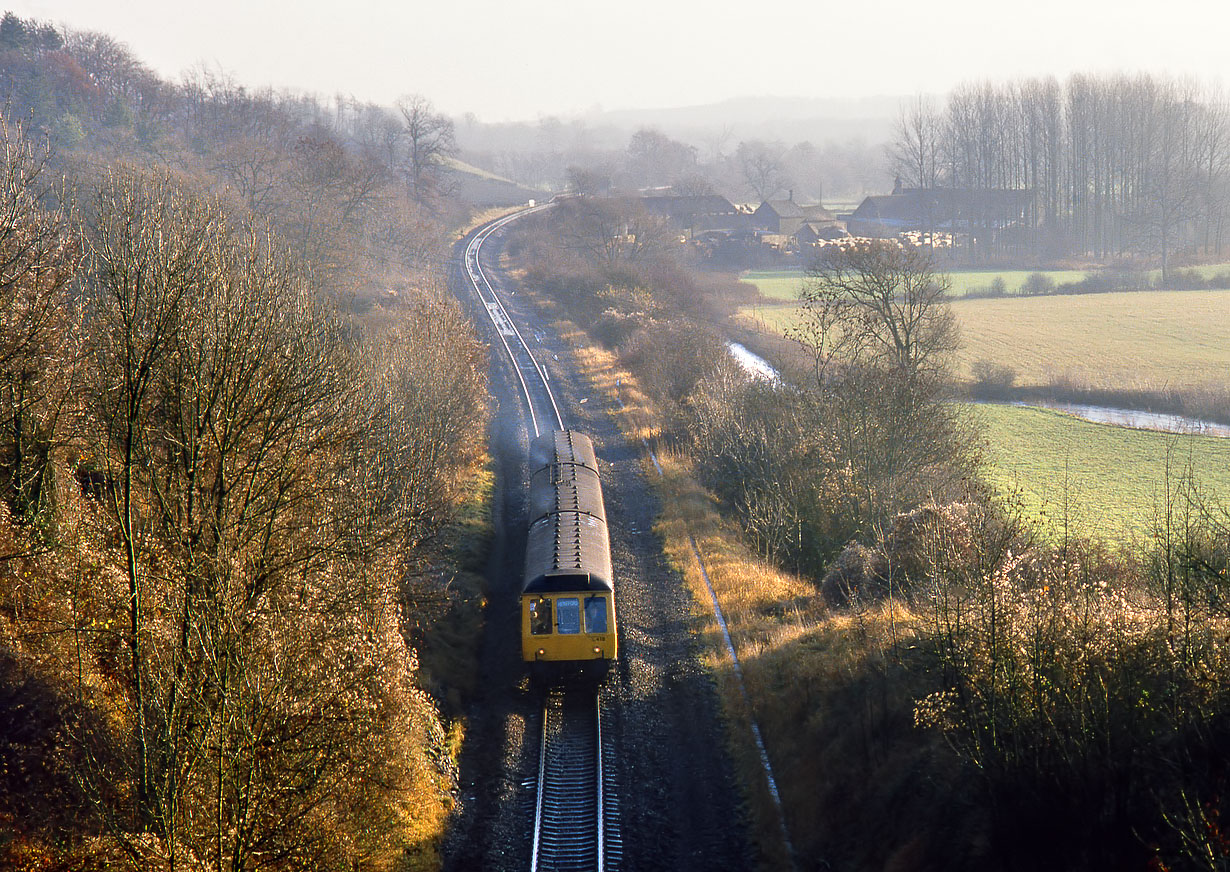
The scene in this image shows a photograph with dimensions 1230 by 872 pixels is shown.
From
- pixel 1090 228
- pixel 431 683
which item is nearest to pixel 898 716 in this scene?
pixel 431 683

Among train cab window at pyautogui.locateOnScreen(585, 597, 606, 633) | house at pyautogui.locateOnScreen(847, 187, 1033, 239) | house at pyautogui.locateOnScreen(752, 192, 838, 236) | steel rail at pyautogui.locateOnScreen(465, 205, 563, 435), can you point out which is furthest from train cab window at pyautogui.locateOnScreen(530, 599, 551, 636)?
house at pyautogui.locateOnScreen(847, 187, 1033, 239)

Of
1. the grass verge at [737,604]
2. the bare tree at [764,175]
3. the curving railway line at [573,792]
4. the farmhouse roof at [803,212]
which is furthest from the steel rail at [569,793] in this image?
the bare tree at [764,175]

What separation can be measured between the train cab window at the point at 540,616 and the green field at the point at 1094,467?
12.7 meters

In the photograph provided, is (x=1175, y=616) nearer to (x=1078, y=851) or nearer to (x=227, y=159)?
(x=1078, y=851)

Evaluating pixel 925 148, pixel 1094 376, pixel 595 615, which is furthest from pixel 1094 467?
pixel 925 148

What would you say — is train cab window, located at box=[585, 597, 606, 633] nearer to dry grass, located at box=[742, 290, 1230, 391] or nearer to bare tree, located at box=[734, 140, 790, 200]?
dry grass, located at box=[742, 290, 1230, 391]

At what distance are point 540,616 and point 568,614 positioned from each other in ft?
1.55

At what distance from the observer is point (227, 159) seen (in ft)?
161

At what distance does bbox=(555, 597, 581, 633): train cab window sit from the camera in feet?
50.4

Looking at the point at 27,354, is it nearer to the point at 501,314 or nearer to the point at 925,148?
the point at 501,314

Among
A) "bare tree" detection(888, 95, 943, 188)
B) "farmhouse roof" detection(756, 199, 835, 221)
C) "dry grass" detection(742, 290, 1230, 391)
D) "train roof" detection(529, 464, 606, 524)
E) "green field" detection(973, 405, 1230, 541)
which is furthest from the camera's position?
"bare tree" detection(888, 95, 943, 188)

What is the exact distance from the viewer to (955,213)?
98625 millimetres

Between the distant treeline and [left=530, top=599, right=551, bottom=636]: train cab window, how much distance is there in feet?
281

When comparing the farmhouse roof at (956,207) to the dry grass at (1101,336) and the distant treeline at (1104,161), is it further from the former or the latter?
the dry grass at (1101,336)
